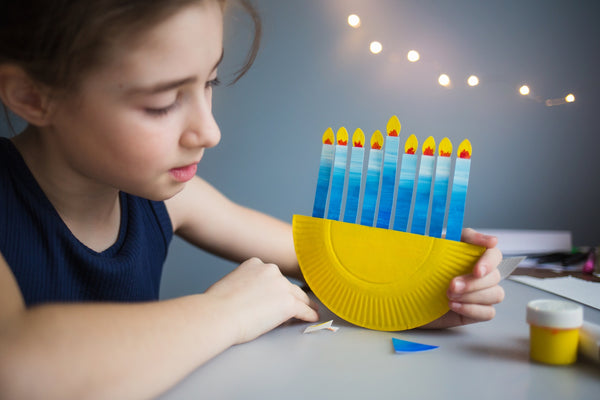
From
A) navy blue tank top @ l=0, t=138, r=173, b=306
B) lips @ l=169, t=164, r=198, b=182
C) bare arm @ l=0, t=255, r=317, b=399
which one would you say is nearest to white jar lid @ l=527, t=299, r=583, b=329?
bare arm @ l=0, t=255, r=317, b=399

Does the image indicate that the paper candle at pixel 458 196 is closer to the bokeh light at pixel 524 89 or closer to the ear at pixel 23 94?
the ear at pixel 23 94

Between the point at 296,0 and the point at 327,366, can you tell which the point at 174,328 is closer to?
the point at 327,366

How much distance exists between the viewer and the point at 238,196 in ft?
4.32

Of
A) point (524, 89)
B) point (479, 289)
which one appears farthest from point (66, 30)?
point (524, 89)

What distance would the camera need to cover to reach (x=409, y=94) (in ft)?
4.30

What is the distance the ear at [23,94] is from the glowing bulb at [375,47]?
911 mm

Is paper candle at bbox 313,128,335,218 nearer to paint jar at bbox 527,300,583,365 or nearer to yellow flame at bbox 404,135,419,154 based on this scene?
yellow flame at bbox 404,135,419,154

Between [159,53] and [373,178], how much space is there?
336 mm

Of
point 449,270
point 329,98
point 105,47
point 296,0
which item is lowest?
point 449,270

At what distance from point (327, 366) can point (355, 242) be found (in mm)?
184

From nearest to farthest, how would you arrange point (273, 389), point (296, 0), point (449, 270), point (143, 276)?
point (273, 389)
point (449, 270)
point (143, 276)
point (296, 0)

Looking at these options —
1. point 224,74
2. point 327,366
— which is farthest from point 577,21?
point 327,366

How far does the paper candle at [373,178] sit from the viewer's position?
0.68 meters

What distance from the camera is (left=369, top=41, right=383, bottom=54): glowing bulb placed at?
128 centimetres
